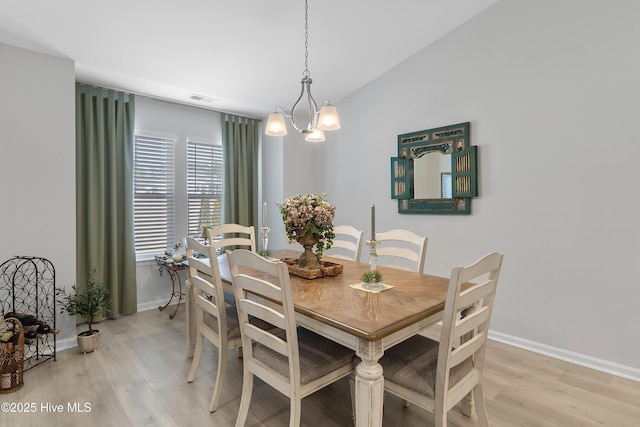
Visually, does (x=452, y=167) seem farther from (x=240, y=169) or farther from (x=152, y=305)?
(x=152, y=305)

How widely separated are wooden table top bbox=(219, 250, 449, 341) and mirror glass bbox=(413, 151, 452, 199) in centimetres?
144

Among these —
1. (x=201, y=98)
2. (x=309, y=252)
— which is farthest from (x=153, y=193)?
(x=309, y=252)

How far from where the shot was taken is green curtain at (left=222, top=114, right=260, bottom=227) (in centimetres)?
441

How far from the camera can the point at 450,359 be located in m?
1.43

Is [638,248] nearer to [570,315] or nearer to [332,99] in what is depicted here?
[570,315]

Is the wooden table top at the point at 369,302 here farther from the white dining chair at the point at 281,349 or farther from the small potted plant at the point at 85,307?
the small potted plant at the point at 85,307

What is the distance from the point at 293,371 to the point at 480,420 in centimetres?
105

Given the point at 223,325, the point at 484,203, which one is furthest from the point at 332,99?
the point at 223,325

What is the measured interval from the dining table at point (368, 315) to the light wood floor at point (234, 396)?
0.45 meters

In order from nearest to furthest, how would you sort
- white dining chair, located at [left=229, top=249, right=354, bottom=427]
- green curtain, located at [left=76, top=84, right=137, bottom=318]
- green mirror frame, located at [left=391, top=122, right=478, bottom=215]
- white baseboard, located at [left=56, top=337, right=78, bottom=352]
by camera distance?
1. white dining chair, located at [left=229, top=249, right=354, bottom=427]
2. white baseboard, located at [left=56, top=337, right=78, bottom=352]
3. green mirror frame, located at [left=391, top=122, right=478, bottom=215]
4. green curtain, located at [left=76, top=84, right=137, bottom=318]

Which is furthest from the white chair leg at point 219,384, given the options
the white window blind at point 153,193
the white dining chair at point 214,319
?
the white window blind at point 153,193

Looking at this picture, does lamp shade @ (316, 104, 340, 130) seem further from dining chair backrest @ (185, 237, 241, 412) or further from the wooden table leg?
the wooden table leg

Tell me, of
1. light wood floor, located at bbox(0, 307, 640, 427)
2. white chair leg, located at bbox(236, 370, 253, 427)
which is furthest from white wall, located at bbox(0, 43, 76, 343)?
white chair leg, located at bbox(236, 370, 253, 427)

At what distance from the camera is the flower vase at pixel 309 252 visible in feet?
7.10
